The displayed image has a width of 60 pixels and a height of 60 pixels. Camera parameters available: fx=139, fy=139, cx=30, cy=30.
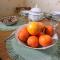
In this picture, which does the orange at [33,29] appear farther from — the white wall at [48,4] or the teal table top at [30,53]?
the white wall at [48,4]

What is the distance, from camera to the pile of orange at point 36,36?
687mm

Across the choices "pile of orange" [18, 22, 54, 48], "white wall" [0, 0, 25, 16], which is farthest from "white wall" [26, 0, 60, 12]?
"pile of orange" [18, 22, 54, 48]

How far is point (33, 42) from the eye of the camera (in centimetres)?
68

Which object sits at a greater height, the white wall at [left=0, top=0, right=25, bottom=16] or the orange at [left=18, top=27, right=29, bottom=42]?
the white wall at [left=0, top=0, right=25, bottom=16]

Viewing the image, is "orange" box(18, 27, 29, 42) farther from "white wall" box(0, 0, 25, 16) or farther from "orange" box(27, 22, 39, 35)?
"white wall" box(0, 0, 25, 16)

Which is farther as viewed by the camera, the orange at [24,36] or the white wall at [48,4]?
the white wall at [48,4]

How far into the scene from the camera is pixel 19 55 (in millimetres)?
717

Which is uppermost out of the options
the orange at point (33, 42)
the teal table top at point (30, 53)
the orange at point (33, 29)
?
the orange at point (33, 29)

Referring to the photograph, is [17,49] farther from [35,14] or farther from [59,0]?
[59,0]

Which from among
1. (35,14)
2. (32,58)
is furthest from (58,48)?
(35,14)

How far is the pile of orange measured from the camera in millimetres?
687

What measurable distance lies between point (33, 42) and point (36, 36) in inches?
2.0

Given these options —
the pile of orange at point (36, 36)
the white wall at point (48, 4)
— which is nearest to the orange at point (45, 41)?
the pile of orange at point (36, 36)

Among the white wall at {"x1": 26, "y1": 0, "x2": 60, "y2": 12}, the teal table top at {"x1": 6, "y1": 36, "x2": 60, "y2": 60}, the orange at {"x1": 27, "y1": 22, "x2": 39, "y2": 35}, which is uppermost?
the white wall at {"x1": 26, "y1": 0, "x2": 60, "y2": 12}
